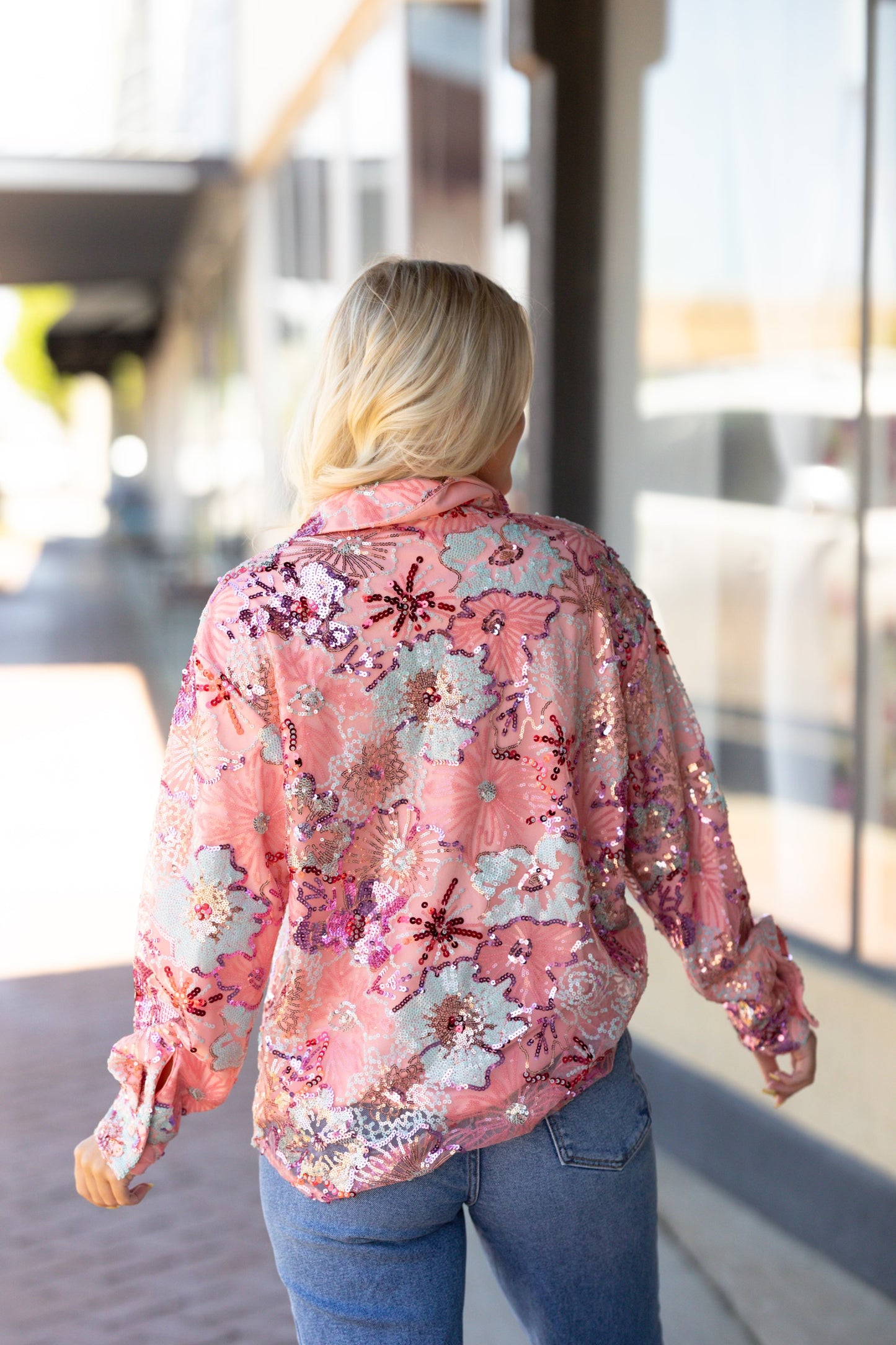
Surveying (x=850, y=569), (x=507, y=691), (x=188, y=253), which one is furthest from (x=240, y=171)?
(x=507, y=691)

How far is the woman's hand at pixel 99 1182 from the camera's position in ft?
5.12

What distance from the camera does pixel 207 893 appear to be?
4.94ft

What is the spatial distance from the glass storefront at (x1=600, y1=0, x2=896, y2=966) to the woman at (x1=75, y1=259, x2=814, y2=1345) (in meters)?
2.00

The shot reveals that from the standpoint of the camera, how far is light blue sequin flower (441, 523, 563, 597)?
1.50m

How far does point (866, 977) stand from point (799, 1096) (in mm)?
334

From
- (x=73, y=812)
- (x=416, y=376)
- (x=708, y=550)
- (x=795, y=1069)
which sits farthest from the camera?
(x=73, y=812)

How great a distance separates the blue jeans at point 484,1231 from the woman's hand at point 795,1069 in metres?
0.32

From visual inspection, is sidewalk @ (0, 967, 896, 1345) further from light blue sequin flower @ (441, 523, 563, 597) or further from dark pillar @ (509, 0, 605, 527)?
light blue sequin flower @ (441, 523, 563, 597)

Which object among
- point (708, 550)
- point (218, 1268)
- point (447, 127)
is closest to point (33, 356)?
point (447, 127)

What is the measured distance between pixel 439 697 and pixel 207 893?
1.05ft

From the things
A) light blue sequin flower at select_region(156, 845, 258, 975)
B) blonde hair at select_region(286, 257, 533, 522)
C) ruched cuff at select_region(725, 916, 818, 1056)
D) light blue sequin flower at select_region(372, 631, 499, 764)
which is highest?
blonde hair at select_region(286, 257, 533, 522)

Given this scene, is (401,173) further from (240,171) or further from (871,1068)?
(240,171)

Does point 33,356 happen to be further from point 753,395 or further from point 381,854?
point 381,854

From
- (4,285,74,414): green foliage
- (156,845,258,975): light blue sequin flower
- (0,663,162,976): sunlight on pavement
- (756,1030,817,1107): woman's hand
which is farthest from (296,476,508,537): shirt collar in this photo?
(4,285,74,414): green foliage
